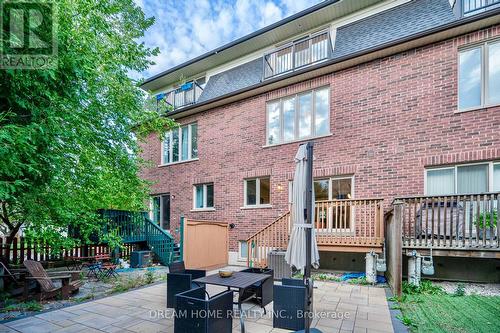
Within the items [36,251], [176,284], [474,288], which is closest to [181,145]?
[36,251]

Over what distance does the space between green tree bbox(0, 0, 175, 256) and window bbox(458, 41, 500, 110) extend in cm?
903

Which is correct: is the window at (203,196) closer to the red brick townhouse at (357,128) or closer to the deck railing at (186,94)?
the red brick townhouse at (357,128)

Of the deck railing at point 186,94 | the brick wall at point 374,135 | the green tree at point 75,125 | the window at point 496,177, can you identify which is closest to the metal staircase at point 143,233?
the green tree at point 75,125

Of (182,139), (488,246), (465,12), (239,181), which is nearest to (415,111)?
(465,12)

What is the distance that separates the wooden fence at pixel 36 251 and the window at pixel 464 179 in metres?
10.4

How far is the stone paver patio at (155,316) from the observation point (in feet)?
14.4

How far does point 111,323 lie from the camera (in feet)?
15.1

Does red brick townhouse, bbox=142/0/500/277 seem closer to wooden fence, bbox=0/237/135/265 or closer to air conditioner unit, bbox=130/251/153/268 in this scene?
air conditioner unit, bbox=130/251/153/268

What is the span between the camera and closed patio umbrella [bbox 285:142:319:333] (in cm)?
380

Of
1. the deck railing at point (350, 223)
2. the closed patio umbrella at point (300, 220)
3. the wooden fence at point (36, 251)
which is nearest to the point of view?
the closed patio umbrella at point (300, 220)

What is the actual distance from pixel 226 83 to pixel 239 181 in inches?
187

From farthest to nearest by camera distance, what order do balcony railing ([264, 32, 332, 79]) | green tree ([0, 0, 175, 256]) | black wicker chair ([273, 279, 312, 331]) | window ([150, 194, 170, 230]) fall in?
window ([150, 194, 170, 230]) < balcony railing ([264, 32, 332, 79]) < black wicker chair ([273, 279, 312, 331]) < green tree ([0, 0, 175, 256])

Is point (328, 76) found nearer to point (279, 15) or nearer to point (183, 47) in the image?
point (279, 15)

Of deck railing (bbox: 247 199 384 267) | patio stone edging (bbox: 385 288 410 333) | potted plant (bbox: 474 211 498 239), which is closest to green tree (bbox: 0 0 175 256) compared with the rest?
deck railing (bbox: 247 199 384 267)
